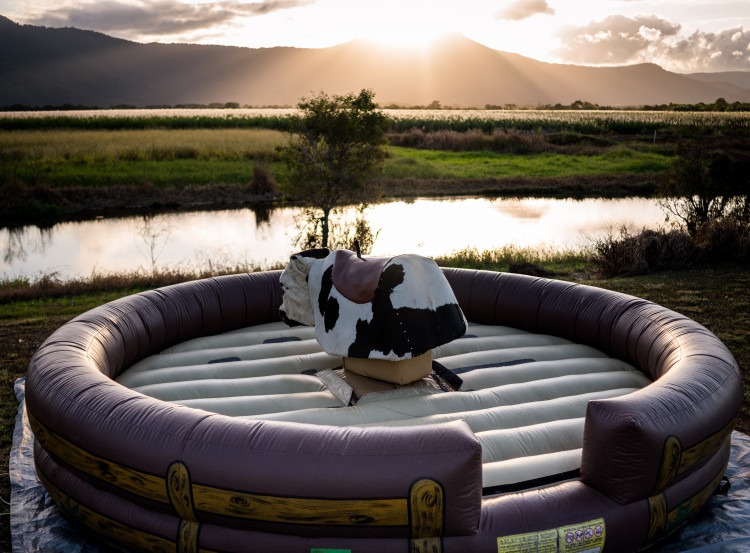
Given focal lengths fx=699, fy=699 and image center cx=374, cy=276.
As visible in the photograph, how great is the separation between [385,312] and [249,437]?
1097 mm

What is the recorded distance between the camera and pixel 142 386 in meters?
3.70

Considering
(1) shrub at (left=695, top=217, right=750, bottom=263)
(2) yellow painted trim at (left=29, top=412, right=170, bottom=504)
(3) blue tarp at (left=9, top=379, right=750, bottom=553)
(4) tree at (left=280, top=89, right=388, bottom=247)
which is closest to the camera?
(2) yellow painted trim at (left=29, top=412, right=170, bottom=504)

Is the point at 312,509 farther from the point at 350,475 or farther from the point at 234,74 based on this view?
the point at 234,74

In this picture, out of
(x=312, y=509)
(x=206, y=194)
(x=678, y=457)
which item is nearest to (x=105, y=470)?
(x=312, y=509)

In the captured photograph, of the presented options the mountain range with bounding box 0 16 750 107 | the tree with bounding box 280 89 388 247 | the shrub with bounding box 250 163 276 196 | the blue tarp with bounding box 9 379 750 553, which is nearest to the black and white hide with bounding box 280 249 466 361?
the blue tarp with bounding box 9 379 750 553

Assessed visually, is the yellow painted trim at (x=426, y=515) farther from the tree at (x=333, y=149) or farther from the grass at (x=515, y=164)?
the grass at (x=515, y=164)

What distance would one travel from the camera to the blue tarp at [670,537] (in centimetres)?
276

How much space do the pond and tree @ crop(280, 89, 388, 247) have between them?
696 millimetres

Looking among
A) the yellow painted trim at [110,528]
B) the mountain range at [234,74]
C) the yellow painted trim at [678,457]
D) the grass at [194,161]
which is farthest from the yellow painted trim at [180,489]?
the mountain range at [234,74]

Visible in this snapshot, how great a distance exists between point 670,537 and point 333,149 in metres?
7.64

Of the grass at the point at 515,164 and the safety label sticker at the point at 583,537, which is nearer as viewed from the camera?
the safety label sticker at the point at 583,537

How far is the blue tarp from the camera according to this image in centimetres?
276

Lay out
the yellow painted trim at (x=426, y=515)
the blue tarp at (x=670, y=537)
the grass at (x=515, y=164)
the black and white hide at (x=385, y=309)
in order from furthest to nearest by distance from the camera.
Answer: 1. the grass at (x=515, y=164)
2. the black and white hide at (x=385, y=309)
3. the blue tarp at (x=670, y=537)
4. the yellow painted trim at (x=426, y=515)

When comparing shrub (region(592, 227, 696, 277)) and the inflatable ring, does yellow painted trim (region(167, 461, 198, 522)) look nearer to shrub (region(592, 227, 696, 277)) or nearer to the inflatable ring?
the inflatable ring
